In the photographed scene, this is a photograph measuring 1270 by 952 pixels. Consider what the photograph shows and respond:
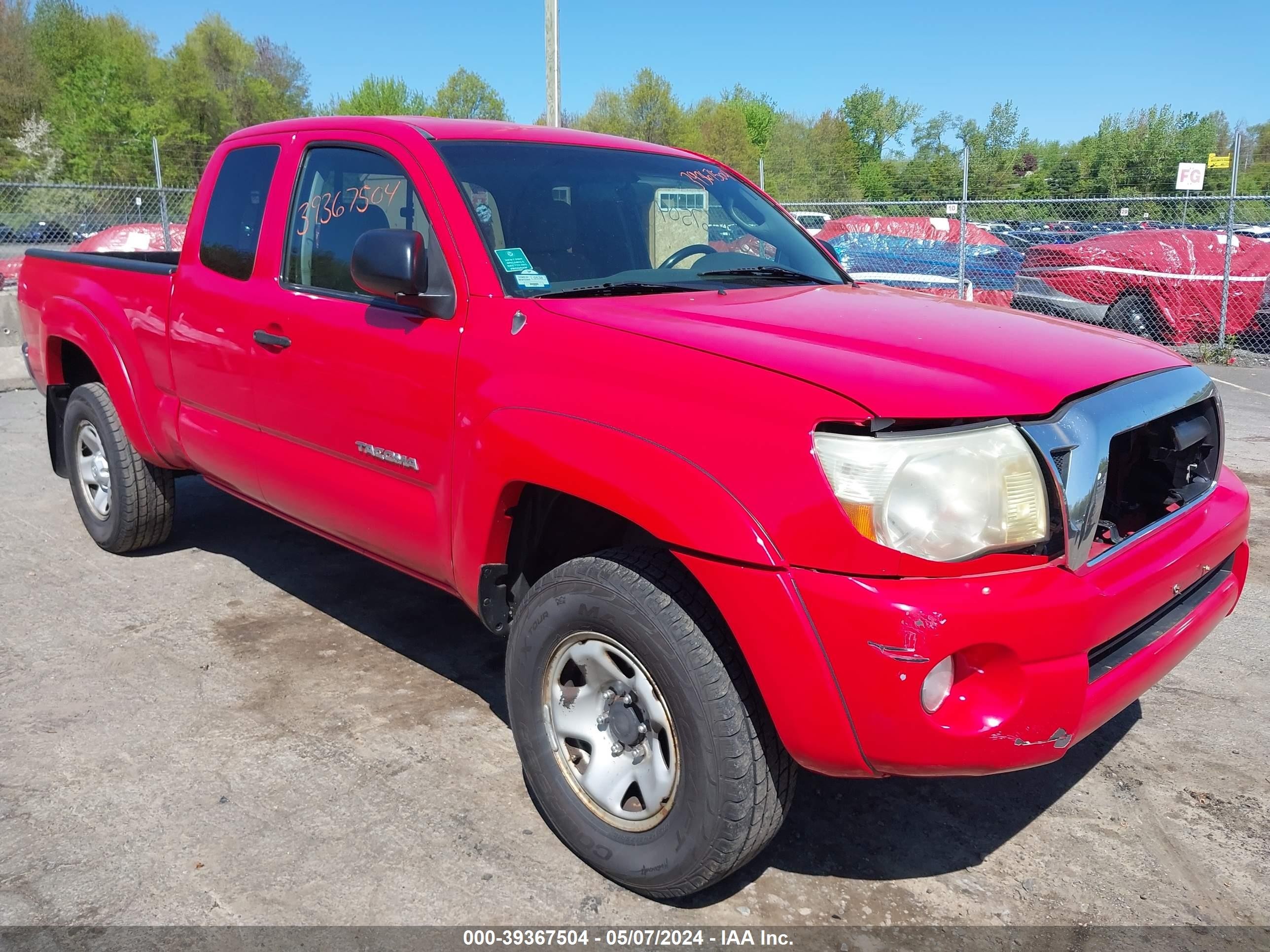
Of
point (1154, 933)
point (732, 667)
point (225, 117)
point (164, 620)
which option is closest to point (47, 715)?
point (164, 620)

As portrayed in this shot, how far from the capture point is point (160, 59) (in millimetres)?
56344

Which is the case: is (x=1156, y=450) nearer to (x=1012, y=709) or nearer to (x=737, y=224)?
(x=1012, y=709)

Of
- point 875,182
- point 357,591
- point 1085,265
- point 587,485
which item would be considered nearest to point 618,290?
point 587,485

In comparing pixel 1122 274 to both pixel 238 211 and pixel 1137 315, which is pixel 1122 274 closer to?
pixel 1137 315

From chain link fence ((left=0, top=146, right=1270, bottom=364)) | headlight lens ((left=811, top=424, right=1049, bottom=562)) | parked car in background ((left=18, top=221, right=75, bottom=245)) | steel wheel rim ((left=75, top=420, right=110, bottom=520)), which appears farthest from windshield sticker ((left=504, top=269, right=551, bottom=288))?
parked car in background ((left=18, top=221, right=75, bottom=245))

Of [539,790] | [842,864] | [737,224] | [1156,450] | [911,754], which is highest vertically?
[737,224]

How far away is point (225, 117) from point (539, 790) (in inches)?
2369

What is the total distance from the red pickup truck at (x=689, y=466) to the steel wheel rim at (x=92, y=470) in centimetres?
145

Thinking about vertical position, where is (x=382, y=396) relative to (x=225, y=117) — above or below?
below

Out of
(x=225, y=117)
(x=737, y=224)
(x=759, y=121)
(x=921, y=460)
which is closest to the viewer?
(x=921, y=460)

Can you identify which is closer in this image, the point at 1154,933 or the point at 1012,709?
the point at 1012,709

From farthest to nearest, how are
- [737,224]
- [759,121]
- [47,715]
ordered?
[759,121]
[737,224]
[47,715]

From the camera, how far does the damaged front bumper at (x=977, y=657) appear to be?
6.64ft

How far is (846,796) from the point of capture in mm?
3057
